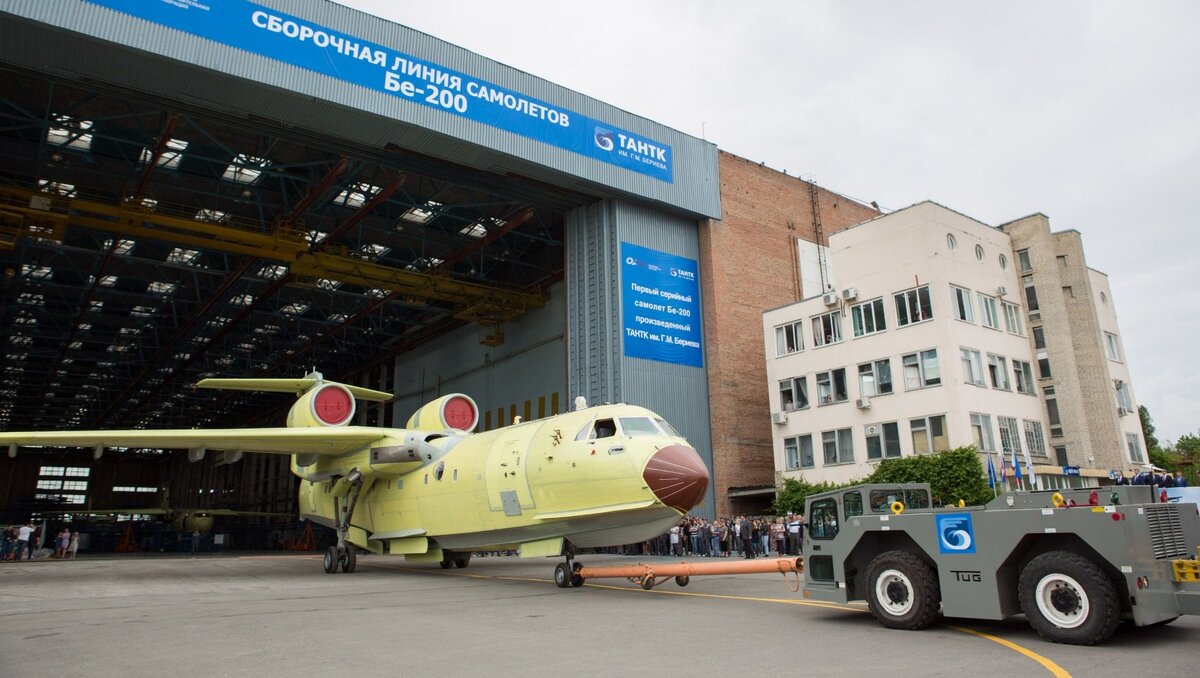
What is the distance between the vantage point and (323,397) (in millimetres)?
22203

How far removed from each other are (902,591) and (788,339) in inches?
950

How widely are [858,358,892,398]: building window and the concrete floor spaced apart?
16225 millimetres

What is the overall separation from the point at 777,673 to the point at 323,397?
17.9 metres

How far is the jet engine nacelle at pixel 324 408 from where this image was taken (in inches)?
859

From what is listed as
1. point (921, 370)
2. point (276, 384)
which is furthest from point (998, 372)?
point (276, 384)

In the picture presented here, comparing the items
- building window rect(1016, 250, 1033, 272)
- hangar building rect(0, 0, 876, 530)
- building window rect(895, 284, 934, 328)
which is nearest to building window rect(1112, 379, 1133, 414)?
building window rect(1016, 250, 1033, 272)

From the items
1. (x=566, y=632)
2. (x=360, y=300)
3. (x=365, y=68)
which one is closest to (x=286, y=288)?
(x=360, y=300)

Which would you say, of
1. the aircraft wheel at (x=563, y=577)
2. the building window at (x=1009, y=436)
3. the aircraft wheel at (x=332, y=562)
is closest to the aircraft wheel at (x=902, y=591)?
the aircraft wheel at (x=563, y=577)

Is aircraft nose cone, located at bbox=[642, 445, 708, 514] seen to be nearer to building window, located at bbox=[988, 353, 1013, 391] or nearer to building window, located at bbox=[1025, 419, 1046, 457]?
building window, located at bbox=[988, 353, 1013, 391]

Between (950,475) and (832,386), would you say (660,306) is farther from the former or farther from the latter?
(950,475)

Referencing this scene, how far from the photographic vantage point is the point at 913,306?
96.6ft

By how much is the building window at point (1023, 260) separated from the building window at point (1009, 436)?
7967mm

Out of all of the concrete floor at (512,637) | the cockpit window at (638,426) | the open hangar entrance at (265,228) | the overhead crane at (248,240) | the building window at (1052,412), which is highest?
the open hangar entrance at (265,228)

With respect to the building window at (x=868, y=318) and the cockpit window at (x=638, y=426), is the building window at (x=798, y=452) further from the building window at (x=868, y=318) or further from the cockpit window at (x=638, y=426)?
the cockpit window at (x=638, y=426)
